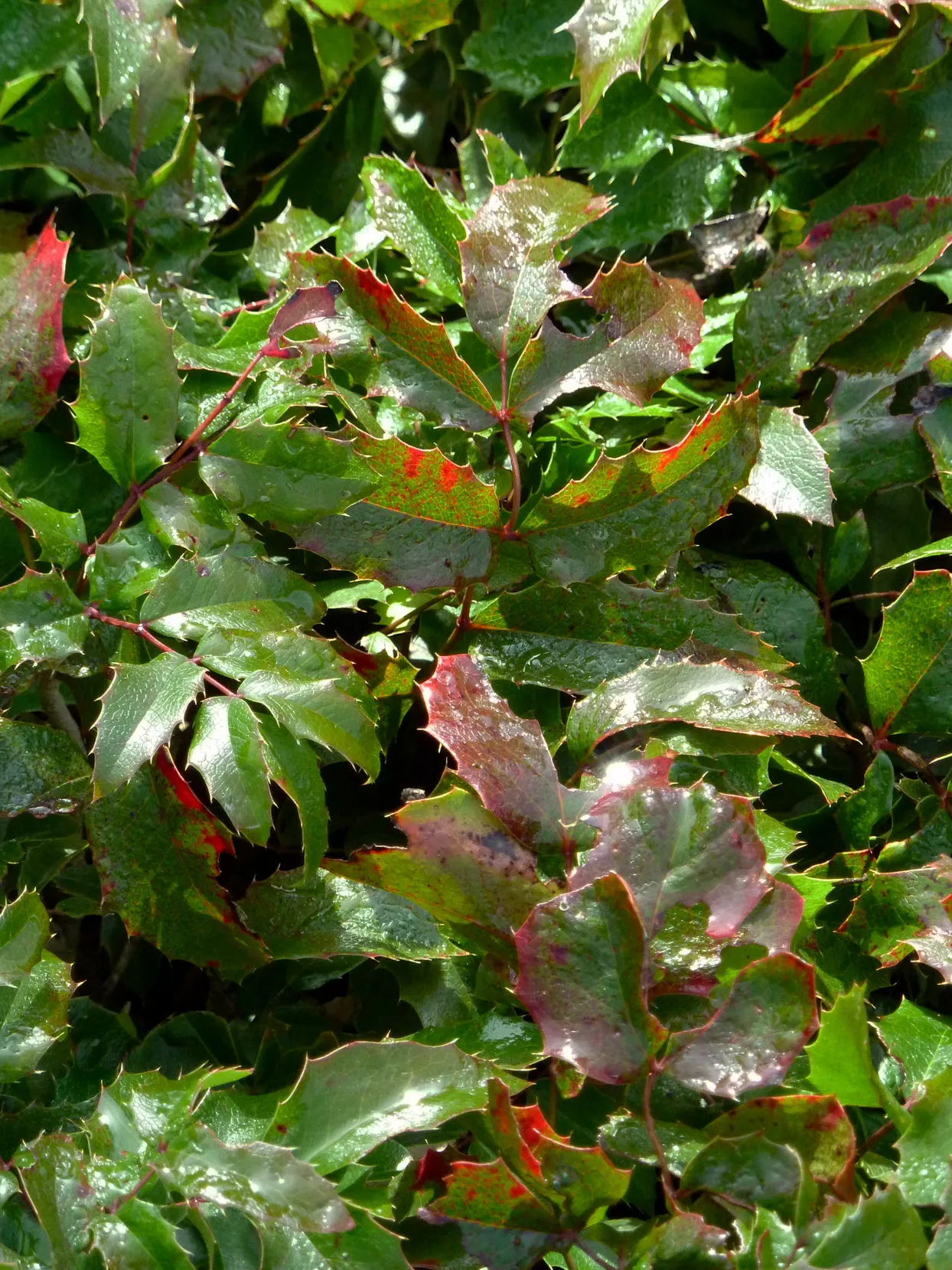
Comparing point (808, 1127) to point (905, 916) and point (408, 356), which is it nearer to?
point (905, 916)

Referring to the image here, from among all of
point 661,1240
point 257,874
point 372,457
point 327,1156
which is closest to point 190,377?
point 372,457

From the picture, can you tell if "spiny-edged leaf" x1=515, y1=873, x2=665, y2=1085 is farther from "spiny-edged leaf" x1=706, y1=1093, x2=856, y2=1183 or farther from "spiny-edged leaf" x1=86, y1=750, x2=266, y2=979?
"spiny-edged leaf" x1=86, y1=750, x2=266, y2=979

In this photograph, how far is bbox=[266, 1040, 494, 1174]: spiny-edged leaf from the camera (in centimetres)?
63

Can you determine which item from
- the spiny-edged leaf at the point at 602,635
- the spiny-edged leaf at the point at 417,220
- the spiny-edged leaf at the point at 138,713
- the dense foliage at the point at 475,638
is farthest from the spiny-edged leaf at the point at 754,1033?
the spiny-edged leaf at the point at 417,220

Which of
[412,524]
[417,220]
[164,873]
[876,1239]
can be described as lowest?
[876,1239]

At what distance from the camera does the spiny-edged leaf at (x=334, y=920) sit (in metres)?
0.75

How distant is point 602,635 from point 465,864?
0.20 m

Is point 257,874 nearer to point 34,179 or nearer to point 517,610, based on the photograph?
point 517,610

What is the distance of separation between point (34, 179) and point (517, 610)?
0.59 meters

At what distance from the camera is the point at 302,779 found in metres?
0.70

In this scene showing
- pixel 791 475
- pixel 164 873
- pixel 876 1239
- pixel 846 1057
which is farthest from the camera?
pixel 791 475

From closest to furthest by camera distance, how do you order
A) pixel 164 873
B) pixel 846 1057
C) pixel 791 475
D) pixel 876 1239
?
1. pixel 876 1239
2. pixel 846 1057
3. pixel 164 873
4. pixel 791 475

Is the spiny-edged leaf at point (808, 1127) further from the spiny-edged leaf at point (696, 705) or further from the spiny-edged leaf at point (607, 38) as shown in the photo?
the spiny-edged leaf at point (607, 38)

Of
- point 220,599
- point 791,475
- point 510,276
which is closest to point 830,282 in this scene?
point 791,475
